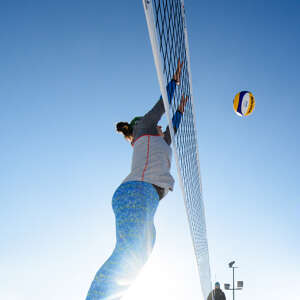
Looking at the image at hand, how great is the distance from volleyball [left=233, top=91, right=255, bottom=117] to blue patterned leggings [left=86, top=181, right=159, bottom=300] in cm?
606

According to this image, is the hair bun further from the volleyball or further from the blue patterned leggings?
the volleyball

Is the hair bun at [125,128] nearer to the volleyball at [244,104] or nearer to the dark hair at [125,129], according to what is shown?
the dark hair at [125,129]

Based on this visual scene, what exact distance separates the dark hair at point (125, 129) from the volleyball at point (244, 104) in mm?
5439

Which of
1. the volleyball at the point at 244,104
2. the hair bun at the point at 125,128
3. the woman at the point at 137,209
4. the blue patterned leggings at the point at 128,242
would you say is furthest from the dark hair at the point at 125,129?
the volleyball at the point at 244,104

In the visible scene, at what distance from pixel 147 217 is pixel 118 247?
0.26 metres

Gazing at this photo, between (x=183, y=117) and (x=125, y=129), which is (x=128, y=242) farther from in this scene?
(x=183, y=117)

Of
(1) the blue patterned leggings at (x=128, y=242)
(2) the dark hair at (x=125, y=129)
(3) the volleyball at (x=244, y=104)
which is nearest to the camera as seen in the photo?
(1) the blue patterned leggings at (x=128, y=242)

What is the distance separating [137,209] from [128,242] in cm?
21

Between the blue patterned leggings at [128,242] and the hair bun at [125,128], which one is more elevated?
the hair bun at [125,128]

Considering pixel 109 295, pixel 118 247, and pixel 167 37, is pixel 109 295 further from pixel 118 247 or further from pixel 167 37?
pixel 167 37

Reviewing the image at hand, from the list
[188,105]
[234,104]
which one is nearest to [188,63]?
[188,105]

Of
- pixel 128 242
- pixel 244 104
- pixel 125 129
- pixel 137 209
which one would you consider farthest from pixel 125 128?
pixel 244 104

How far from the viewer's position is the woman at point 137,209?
5.98ft

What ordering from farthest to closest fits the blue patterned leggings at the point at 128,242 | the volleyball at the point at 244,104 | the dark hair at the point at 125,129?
the volleyball at the point at 244,104 < the dark hair at the point at 125,129 < the blue patterned leggings at the point at 128,242
